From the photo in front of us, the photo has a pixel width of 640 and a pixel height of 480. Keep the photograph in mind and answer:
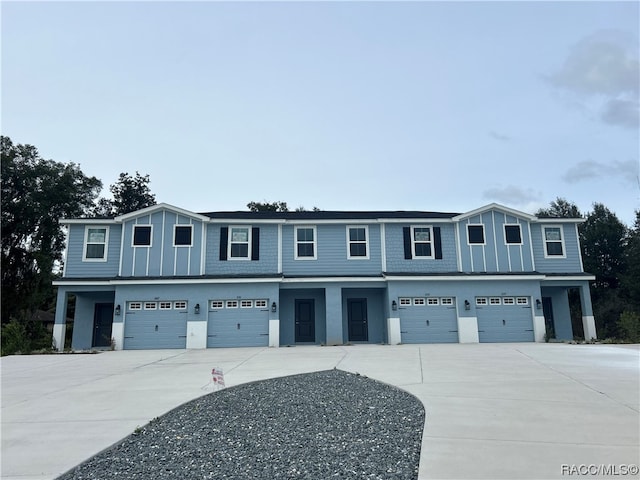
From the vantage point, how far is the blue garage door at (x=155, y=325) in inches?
626

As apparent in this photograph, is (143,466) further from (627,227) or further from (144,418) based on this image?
(627,227)

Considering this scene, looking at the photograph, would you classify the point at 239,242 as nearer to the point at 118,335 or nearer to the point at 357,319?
the point at 118,335

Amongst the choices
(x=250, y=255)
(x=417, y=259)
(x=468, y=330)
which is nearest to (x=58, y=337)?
(x=250, y=255)

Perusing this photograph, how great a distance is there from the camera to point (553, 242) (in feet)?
59.2

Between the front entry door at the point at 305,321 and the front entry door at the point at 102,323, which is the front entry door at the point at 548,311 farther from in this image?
the front entry door at the point at 102,323

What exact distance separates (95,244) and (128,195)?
55.5 ft

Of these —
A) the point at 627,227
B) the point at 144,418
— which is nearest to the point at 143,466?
the point at 144,418

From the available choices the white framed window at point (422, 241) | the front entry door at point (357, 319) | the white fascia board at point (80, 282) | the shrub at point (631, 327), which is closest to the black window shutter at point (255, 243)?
the front entry door at point (357, 319)

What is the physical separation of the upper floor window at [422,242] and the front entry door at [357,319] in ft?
10.5

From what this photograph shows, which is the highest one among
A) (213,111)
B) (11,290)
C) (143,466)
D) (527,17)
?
(527,17)

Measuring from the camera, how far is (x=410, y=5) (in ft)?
40.4

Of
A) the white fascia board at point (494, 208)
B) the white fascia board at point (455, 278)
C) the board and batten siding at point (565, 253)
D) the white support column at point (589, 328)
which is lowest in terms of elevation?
the white support column at point (589, 328)

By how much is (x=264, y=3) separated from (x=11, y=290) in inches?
1016

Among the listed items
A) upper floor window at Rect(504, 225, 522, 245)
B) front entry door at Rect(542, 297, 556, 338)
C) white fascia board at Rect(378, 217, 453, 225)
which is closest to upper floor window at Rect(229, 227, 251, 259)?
white fascia board at Rect(378, 217, 453, 225)
